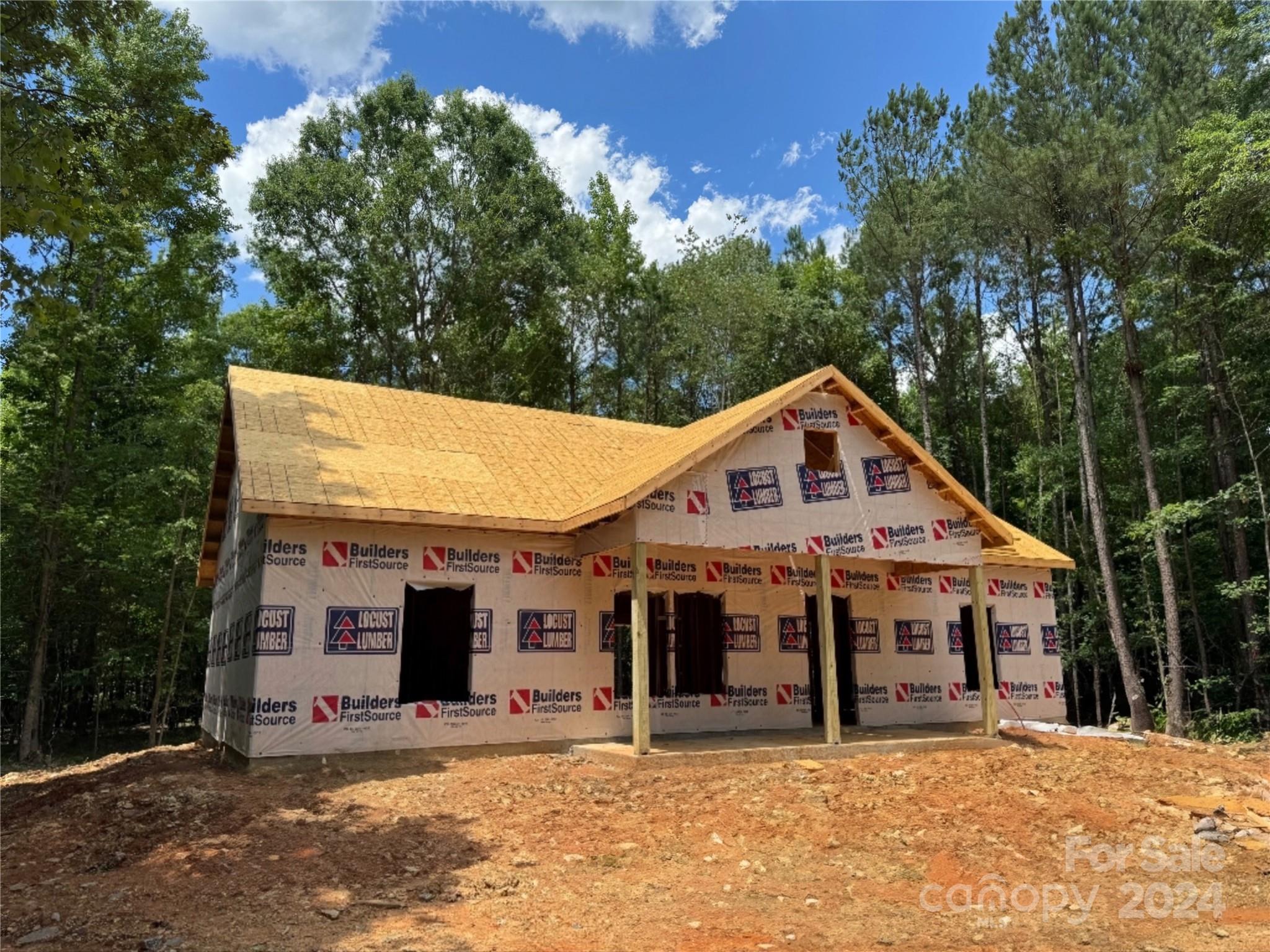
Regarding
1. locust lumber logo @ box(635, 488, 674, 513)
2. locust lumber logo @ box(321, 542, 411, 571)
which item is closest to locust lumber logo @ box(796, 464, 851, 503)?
locust lumber logo @ box(635, 488, 674, 513)

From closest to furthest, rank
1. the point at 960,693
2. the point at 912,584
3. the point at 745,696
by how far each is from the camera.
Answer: the point at 745,696, the point at 912,584, the point at 960,693

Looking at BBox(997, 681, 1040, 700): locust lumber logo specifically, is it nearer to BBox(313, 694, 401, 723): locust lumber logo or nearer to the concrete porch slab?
the concrete porch slab

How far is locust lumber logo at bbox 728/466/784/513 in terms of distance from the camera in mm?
11266

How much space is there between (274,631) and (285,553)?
93cm

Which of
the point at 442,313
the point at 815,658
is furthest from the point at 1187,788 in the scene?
the point at 442,313

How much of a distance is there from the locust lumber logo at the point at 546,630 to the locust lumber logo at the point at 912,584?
20.8ft

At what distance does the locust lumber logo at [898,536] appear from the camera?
1220 centimetres

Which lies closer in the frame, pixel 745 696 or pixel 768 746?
pixel 768 746

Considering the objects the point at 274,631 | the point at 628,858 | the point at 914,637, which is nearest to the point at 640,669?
the point at 628,858

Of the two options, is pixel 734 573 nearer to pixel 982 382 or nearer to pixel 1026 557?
pixel 1026 557

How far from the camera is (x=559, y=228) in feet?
102

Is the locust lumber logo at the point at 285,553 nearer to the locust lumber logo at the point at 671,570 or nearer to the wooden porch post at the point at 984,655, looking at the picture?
the locust lumber logo at the point at 671,570

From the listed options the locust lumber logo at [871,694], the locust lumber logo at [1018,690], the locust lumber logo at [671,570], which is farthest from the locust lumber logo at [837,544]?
the locust lumber logo at [1018,690]

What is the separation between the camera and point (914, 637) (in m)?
14.9
